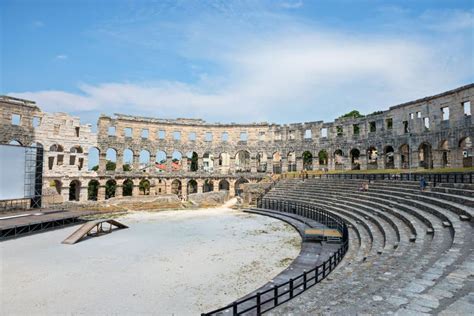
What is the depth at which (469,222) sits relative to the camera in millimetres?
10734

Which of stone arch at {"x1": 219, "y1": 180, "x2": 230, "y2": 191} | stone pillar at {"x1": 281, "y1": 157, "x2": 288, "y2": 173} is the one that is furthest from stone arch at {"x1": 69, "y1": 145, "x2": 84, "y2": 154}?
stone arch at {"x1": 219, "y1": 180, "x2": 230, "y2": 191}

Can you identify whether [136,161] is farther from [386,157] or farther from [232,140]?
[386,157]

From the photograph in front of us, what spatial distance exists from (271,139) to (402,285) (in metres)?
40.7

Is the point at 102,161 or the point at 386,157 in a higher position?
the point at 386,157

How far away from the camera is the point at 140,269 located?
12289 millimetres

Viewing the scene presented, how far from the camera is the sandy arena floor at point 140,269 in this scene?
9070mm

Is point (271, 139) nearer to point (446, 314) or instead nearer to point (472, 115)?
point (472, 115)

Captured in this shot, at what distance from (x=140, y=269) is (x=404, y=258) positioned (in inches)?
395

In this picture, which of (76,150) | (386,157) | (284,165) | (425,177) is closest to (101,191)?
(76,150)

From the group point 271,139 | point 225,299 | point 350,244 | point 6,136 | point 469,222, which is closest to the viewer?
point 225,299

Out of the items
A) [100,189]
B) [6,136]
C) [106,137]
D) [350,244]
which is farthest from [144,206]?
[350,244]

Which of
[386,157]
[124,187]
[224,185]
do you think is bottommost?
[224,185]

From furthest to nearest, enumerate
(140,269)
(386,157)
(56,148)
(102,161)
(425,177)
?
(386,157) → (102,161) → (56,148) → (425,177) → (140,269)

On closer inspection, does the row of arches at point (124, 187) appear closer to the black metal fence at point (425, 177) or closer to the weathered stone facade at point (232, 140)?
the weathered stone facade at point (232, 140)
